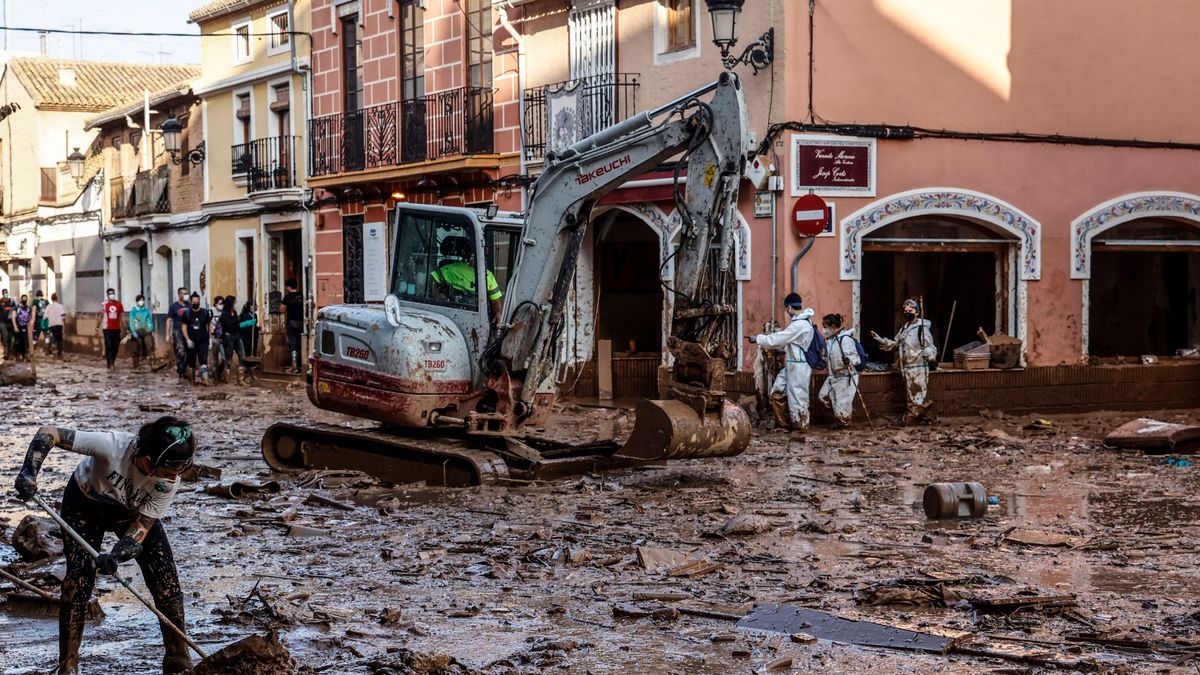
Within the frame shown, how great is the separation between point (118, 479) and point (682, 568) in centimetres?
368

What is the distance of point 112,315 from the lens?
31.6 m

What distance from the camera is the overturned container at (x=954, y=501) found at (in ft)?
35.5

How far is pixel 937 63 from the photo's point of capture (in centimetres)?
1855

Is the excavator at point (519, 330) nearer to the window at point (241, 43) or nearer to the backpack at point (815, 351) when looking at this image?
the backpack at point (815, 351)

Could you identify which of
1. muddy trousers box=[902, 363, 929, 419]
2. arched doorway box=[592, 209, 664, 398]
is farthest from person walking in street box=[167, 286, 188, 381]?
muddy trousers box=[902, 363, 929, 419]

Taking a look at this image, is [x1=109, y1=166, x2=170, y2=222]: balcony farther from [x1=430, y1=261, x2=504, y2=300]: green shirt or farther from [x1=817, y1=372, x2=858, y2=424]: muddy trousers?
[x1=430, y1=261, x2=504, y2=300]: green shirt

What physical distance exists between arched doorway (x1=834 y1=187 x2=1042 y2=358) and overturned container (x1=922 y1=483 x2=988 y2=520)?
24.7 ft

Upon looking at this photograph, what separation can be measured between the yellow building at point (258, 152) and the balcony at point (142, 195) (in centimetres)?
296

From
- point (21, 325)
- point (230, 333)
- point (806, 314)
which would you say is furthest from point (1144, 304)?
point (21, 325)

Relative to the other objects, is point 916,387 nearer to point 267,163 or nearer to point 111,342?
point 267,163

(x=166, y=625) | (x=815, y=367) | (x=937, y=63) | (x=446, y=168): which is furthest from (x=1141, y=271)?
(x=166, y=625)

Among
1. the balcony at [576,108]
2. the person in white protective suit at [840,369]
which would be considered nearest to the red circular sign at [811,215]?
the person in white protective suit at [840,369]

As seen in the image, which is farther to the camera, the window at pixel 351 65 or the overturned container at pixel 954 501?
the window at pixel 351 65

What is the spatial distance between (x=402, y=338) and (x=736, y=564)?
181 inches
